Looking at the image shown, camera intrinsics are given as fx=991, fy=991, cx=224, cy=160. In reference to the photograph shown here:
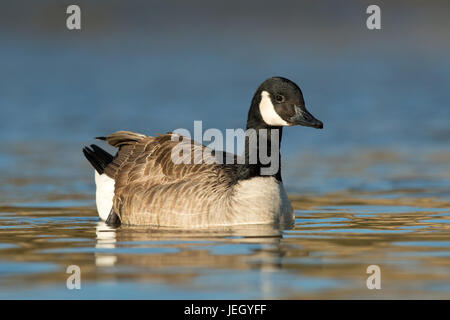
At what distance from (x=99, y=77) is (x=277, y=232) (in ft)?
95.0

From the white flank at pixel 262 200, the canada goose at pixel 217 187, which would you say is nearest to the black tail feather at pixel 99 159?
the canada goose at pixel 217 187

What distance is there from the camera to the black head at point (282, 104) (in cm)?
1170

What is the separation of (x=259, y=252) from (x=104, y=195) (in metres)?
3.65

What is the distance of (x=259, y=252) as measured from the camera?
995 cm

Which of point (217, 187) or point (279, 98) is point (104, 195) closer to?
point (217, 187)

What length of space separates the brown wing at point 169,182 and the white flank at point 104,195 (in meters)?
0.12

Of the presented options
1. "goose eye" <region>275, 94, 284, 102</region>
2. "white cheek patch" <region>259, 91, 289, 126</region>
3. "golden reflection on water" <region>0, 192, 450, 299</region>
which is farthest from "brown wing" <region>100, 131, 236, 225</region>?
Answer: "goose eye" <region>275, 94, 284, 102</region>

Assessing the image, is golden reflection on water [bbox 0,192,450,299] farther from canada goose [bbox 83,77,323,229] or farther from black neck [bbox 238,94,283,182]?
black neck [bbox 238,94,283,182]

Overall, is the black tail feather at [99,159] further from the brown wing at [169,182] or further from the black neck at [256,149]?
the black neck at [256,149]

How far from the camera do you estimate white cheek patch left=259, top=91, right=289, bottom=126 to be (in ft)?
38.7

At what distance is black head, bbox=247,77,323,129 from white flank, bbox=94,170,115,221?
97.0 inches

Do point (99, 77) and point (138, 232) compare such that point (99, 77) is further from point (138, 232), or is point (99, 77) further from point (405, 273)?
point (405, 273)

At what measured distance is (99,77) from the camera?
39.3 metres
